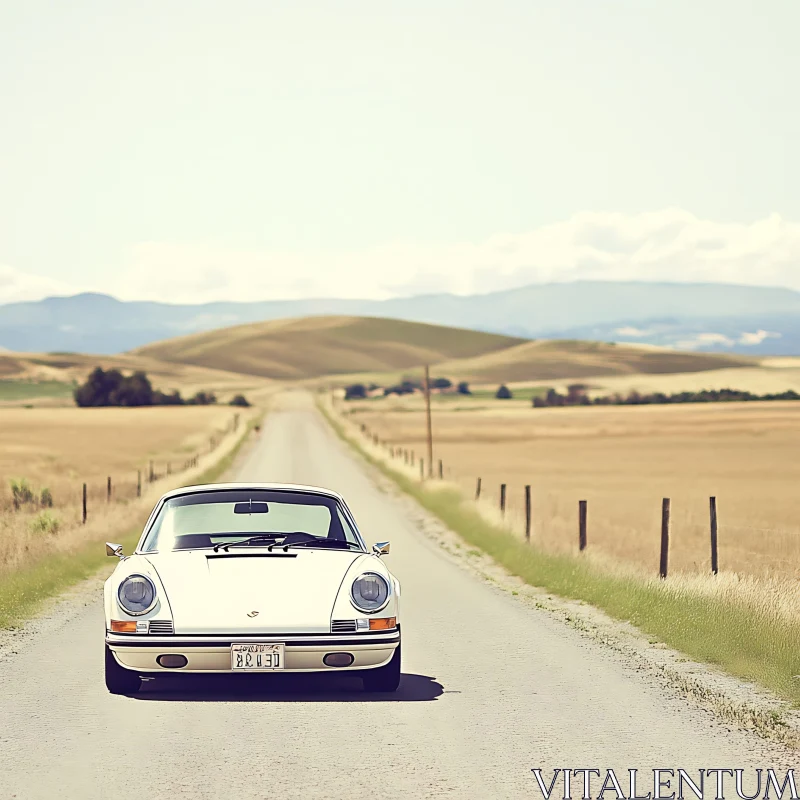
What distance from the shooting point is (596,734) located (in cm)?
846

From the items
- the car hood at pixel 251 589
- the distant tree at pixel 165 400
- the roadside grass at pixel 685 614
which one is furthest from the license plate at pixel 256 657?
the distant tree at pixel 165 400

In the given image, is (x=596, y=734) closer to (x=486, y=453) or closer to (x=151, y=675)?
(x=151, y=675)

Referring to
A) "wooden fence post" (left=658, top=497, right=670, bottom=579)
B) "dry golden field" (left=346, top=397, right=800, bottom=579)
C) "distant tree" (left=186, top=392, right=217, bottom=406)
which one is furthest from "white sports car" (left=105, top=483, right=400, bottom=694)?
"distant tree" (left=186, top=392, right=217, bottom=406)

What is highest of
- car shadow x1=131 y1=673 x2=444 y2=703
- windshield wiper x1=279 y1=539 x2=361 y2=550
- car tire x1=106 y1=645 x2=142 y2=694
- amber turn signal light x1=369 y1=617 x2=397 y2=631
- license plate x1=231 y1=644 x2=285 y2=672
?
windshield wiper x1=279 y1=539 x2=361 y2=550

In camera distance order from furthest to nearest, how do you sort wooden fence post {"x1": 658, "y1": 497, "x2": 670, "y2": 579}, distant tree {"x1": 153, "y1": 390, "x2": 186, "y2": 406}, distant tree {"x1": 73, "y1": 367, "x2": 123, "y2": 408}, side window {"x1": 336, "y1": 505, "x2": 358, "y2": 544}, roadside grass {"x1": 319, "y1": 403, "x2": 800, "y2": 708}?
1. distant tree {"x1": 153, "y1": 390, "x2": 186, "y2": 406}
2. distant tree {"x1": 73, "y1": 367, "x2": 123, "y2": 408}
3. wooden fence post {"x1": 658, "y1": 497, "x2": 670, "y2": 579}
4. roadside grass {"x1": 319, "y1": 403, "x2": 800, "y2": 708}
5. side window {"x1": 336, "y1": 505, "x2": 358, "y2": 544}

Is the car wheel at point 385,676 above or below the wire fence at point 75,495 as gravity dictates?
above

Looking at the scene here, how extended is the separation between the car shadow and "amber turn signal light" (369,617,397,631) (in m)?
0.60

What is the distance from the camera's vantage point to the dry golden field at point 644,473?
2456cm

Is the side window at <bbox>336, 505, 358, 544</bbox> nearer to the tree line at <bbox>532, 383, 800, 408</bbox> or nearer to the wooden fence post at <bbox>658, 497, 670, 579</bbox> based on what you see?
the wooden fence post at <bbox>658, 497, 670, 579</bbox>

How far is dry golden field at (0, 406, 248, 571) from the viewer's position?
24516mm

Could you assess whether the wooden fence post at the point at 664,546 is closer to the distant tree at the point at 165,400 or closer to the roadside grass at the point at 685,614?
the roadside grass at the point at 685,614

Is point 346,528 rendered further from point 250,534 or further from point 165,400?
point 165,400

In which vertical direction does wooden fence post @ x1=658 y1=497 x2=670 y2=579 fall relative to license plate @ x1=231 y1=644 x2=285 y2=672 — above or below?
below

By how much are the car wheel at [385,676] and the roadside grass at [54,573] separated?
18.9 ft
